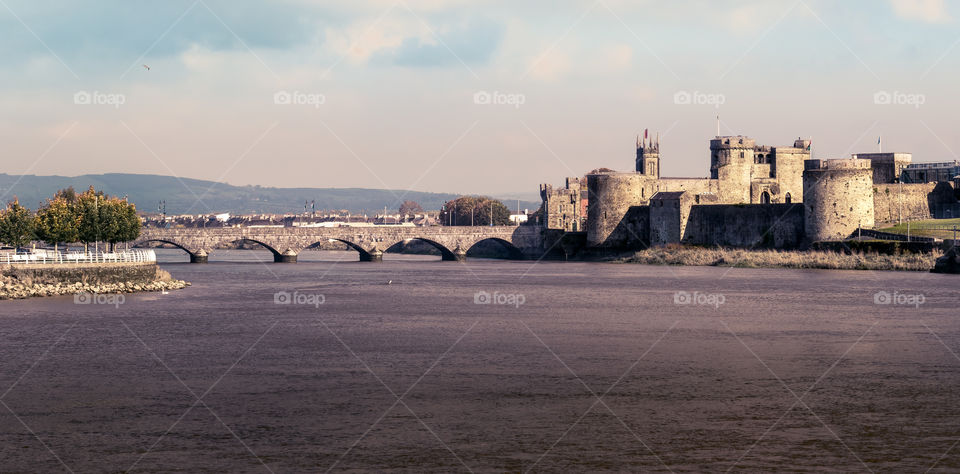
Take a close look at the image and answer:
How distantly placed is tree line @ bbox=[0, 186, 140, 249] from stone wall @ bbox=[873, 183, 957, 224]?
5642cm

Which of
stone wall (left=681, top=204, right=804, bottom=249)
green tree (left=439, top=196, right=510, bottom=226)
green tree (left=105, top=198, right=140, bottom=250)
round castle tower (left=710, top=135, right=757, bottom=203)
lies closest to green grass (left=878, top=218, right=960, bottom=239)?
stone wall (left=681, top=204, right=804, bottom=249)

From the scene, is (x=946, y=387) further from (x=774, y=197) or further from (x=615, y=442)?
(x=774, y=197)

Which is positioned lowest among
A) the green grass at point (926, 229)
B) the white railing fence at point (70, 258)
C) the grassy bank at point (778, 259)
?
the grassy bank at point (778, 259)

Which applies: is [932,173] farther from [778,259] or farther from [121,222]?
[121,222]

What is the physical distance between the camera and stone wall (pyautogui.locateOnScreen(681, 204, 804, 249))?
81.0m

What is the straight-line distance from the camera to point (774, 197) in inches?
4072

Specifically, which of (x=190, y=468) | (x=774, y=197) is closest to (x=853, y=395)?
(x=190, y=468)

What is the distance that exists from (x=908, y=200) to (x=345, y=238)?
46697 millimetres

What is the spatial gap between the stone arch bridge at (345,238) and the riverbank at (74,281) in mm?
32269

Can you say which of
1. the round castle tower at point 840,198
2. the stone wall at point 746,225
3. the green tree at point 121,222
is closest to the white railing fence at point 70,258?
the green tree at point 121,222

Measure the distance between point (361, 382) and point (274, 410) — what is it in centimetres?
345

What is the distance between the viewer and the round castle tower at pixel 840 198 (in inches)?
2992

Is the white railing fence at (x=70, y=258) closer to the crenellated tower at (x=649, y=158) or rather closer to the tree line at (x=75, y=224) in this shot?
the tree line at (x=75, y=224)

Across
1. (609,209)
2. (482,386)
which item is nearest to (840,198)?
(609,209)
